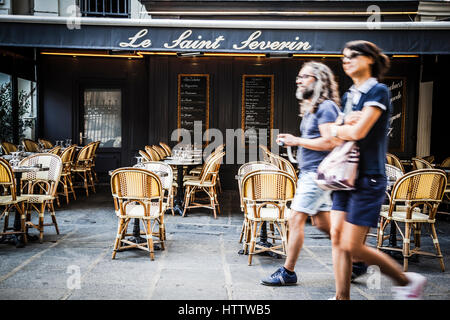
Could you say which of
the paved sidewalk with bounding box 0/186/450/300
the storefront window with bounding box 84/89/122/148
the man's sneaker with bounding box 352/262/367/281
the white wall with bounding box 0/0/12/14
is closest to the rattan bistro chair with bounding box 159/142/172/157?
the storefront window with bounding box 84/89/122/148

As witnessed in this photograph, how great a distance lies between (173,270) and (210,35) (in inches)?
128

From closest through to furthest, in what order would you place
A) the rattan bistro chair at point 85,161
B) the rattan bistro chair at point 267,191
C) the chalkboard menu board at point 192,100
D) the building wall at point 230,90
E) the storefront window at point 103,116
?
1. the rattan bistro chair at point 267,191
2. the rattan bistro chair at point 85,161
3. the building wall at point 230,90
4. the chalkboard menu board at point 192,100
5. the storefront window at point 103,116

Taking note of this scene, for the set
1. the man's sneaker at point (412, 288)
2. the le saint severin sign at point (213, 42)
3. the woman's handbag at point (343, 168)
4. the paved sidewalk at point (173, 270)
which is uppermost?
the le saint severin sign at point (213, 42)

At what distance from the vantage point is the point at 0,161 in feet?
14.4

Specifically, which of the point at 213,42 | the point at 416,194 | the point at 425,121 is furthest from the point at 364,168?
the point at 425,121

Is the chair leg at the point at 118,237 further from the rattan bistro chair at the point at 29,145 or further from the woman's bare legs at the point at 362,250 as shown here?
the rattan bistro chair at the point at 29,145

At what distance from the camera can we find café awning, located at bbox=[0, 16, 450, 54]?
550 cm

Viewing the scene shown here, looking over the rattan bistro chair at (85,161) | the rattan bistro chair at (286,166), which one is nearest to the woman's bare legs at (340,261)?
the rattan bistro chair at (286,166)

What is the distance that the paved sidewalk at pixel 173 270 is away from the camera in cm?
321

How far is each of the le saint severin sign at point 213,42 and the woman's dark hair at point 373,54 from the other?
127 inches

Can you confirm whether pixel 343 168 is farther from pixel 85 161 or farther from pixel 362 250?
pixel 85 161

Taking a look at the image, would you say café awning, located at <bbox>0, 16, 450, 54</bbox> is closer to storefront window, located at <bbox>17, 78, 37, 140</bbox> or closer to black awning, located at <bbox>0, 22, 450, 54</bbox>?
black awning, located at <bbox>0, 22, 450, 54</bbox>

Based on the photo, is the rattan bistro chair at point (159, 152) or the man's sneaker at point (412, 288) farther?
the rattan bistro chair at point (159, 152)
